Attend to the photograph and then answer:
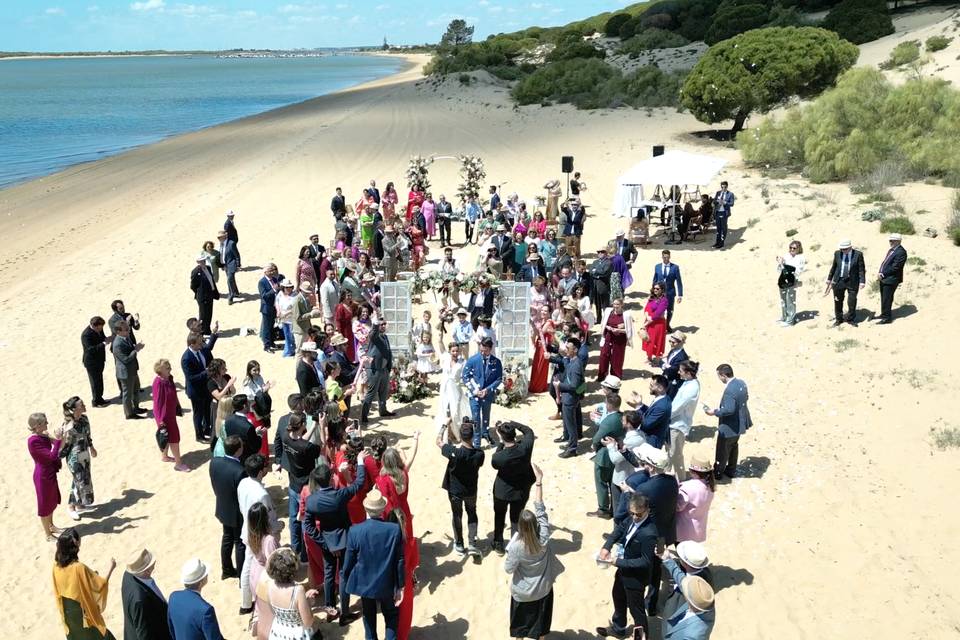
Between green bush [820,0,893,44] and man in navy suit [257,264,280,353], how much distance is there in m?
43.0

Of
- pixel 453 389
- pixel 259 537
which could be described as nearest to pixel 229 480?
pixel 259 537

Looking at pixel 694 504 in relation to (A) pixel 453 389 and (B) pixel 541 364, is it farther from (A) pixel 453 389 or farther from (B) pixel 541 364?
(B) pixel 541 364

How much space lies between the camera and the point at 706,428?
10.3 meters

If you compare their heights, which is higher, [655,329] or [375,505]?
[375,505]

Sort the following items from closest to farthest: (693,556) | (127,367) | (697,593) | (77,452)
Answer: (697,593)
(693,556)
(77,452)
(127,367)

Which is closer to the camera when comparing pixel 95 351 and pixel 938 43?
pixel 95 351

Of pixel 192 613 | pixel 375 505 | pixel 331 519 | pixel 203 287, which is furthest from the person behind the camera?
pixel 203 287

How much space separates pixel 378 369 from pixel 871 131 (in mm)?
17641

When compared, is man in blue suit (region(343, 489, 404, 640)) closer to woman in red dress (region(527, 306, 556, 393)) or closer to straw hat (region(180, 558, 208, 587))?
straw hat (region(180, 558, 208, 587))

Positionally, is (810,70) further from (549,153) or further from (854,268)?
(854,268)

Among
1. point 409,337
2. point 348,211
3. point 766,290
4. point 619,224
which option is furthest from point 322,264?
point 619,224

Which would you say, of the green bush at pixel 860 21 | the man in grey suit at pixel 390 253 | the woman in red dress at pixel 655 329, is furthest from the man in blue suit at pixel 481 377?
the green bush at pixel 860 21

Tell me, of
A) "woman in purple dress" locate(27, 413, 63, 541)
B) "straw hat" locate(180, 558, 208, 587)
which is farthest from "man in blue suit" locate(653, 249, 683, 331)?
"straw hat" locate(180, 558, 208, 587)

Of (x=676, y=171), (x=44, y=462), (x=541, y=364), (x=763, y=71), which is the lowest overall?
(x=541, y=364)
